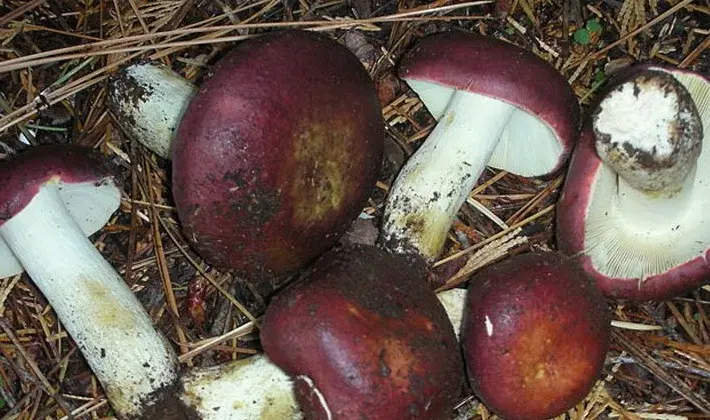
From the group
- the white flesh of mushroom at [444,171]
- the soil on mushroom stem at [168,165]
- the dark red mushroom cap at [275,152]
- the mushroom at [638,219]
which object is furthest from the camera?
the soil on mushroom stem at [168,165]

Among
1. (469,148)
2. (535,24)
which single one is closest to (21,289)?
(469,148)

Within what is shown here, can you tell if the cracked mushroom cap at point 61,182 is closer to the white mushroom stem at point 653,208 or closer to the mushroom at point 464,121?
the mushroom at point 464,121

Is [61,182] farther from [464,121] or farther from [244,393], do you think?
[464,121]

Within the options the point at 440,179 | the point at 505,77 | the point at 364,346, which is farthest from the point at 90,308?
the point at 505,77

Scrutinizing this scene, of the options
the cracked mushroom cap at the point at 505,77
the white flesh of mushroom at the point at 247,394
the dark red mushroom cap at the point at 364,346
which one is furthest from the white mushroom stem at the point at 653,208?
the white flesh of mushroom at the point at 247,394

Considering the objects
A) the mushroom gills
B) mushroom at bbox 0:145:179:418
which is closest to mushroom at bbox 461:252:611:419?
the mushroom gills

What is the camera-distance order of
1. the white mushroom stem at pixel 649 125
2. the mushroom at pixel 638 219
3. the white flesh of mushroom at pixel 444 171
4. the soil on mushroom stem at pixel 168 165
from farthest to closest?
1. the soil on mushroom stem at pixel 168 165
2. the white flesh of mushroom at pixel 444 171
3. the mushroom at pixel 638 219
4. the white mushroom stem at pixel 649 125

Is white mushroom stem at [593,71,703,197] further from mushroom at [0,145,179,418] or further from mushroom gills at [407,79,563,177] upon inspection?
mushroom at [0,145,179,418]
